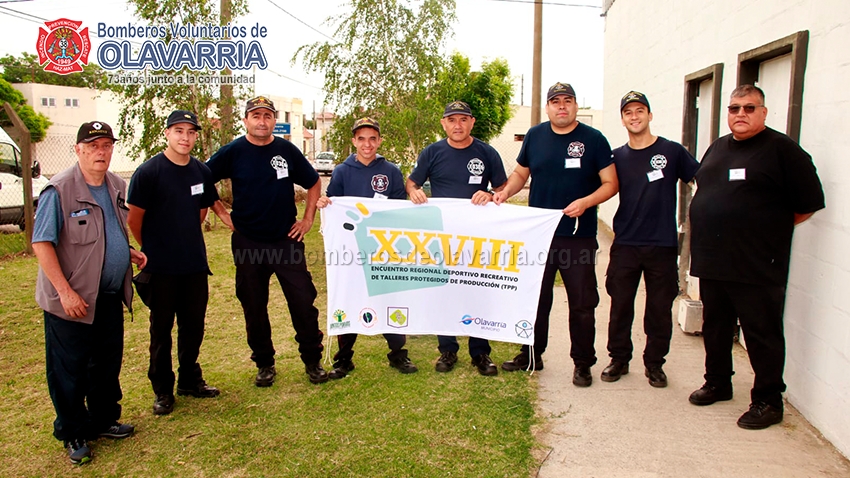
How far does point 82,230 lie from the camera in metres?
3.47

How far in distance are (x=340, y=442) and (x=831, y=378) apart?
9.73 ft

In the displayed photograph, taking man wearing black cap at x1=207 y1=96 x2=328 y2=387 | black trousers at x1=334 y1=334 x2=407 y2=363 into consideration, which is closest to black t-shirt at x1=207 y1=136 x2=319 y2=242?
man wearing black cap at x1=207 y1=96 x2=328 y2=387

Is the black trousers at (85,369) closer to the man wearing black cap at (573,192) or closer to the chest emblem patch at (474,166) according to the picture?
the chest emblem patch at (474,166)

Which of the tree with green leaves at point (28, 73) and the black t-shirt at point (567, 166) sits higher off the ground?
the tree with green leaves at point (28, 73)

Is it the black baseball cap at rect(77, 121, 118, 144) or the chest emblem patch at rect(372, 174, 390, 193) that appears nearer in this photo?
the black baseball cap at rect(77, 121, 118, 144)

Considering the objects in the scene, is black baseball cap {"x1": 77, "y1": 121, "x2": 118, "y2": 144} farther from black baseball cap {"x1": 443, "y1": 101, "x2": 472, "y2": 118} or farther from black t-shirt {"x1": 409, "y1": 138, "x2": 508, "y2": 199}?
black baseball cap {"x1": 443, "y1": 101, "x2": 472, "y2": 118}

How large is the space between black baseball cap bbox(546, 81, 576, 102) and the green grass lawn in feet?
7.21

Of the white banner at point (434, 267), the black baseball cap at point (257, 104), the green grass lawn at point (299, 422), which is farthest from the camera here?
the white banner at point (434, 267)

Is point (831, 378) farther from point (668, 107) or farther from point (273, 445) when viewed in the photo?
point (668, 107)

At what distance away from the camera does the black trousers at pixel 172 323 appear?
409cm

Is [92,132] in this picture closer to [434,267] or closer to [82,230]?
[82,230]

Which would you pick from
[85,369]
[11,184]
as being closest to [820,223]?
[85,369]

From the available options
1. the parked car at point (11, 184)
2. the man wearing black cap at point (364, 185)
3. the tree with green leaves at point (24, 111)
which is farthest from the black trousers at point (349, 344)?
the tree with green leaves at point (24, 111)

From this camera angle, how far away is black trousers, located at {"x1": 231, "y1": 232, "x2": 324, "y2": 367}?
4.50m
